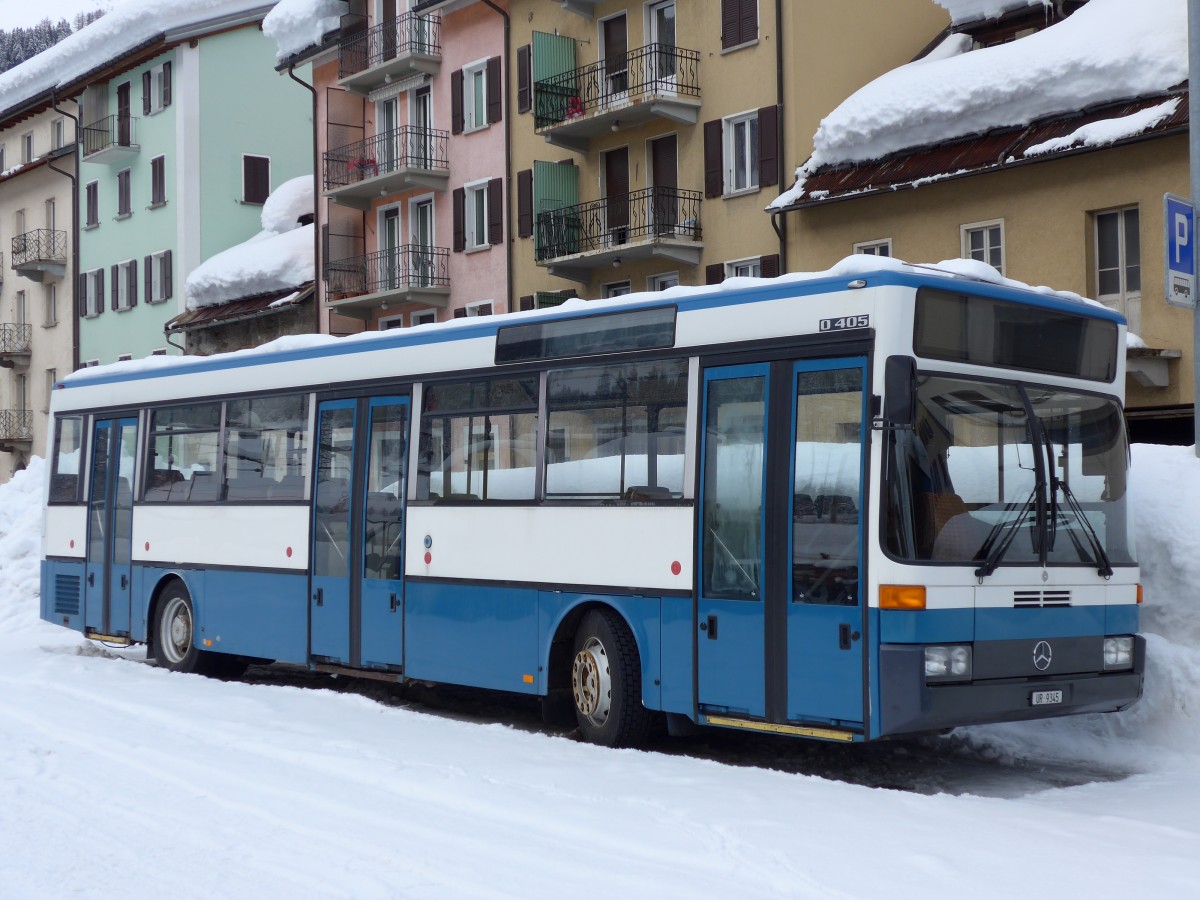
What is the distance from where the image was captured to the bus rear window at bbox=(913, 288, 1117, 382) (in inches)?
378

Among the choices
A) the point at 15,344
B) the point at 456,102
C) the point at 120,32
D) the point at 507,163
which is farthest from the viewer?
the point at 15,344

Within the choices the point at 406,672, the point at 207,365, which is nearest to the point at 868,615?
the point at 406,672

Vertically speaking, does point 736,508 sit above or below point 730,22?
below

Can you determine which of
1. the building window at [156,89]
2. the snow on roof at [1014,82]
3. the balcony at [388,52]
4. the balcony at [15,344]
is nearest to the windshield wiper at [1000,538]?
the snow on roof at [1014,82]

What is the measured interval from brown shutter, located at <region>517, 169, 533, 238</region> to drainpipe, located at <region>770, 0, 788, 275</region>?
7.62m

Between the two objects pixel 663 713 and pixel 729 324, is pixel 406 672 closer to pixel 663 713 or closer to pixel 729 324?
pixel 663 713

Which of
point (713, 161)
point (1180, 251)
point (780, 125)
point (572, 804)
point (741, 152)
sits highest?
point (780, 125)

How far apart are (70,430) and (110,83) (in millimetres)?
39906

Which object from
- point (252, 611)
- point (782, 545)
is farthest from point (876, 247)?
point (782, 545)

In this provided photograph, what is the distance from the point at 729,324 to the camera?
10562mm

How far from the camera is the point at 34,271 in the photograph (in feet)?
195

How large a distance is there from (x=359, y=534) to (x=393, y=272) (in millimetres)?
27142

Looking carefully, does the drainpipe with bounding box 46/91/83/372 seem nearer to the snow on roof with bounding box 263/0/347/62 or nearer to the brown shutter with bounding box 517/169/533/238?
the snow on roof with bounding box 263/0/347/62

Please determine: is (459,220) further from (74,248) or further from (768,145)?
(74,248)
